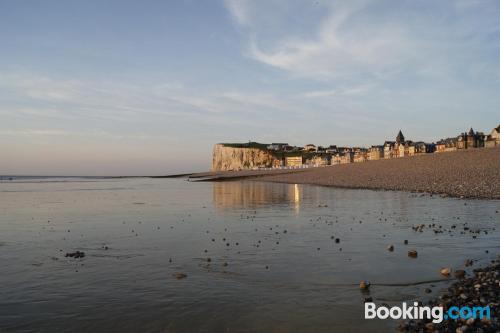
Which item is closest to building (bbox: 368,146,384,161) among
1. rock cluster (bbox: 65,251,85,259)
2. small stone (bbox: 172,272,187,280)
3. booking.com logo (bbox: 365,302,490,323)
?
rock cluster (bbox: 65,251,85,259)

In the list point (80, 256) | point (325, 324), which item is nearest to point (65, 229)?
point (80, 256)

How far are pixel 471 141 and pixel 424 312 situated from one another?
142452mm

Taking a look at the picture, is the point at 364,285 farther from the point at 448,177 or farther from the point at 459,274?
the point at 448,177

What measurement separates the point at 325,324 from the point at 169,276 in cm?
501

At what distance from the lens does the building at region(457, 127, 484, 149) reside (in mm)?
130125

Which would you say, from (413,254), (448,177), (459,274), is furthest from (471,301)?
(448,177)

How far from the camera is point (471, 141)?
130750 millimetres

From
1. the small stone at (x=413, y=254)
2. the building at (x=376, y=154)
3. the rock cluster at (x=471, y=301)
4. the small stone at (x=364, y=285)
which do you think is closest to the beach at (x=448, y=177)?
the small stone at (x=413, y=254)

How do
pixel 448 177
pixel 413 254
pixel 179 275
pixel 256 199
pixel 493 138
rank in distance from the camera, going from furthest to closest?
pixel 493 138, pixel 448 177, pixel 256 199, pixel 413 254, pixel 179 275

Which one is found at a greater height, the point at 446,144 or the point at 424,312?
the point at 446,144

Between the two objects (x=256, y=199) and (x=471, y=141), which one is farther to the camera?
(x=471, y=141)

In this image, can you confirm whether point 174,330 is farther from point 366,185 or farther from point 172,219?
point 366,185

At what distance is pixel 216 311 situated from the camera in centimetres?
823

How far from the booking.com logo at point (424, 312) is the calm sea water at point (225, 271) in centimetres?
32
